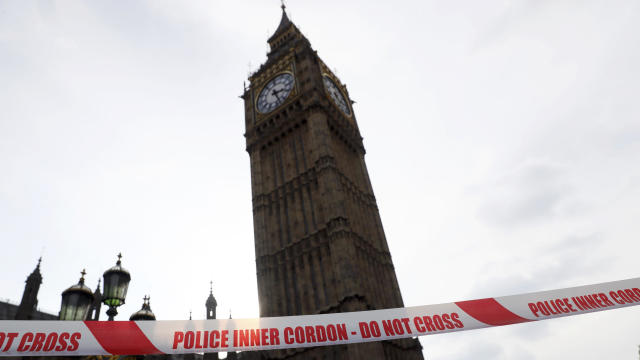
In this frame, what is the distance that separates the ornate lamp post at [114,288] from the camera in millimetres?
8613

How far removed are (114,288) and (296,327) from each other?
3866mm

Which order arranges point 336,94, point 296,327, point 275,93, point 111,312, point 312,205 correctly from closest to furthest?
1. point 296,327
2. point 111,312
3. point 312,205
4. point 275,93
5. point 336,94

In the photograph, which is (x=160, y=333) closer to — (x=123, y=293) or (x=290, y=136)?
(x=123, y=293)

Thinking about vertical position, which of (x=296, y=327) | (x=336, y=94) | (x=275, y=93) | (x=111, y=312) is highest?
(x=336, y=94)

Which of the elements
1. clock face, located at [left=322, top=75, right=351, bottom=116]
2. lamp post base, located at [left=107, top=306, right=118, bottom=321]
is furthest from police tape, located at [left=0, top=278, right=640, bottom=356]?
clock face, located at [left=322, top=75, right=351, bottom=116]

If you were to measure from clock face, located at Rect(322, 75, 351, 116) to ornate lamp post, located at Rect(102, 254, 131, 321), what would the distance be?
1542 inches

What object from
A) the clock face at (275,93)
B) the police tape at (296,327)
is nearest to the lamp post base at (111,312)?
the police tape at (296,327)

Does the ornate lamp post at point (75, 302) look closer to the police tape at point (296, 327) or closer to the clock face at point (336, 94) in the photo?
the police tape at point (296, 327)

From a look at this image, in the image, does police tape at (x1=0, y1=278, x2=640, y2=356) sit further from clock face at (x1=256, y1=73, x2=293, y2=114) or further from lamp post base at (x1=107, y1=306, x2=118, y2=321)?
clock face at (x1=256, y1=73, x2=293, y2=114)

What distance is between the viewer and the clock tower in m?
32.1

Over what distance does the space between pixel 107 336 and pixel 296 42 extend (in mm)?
46061

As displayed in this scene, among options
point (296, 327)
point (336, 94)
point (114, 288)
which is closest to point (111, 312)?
point (114, 288)

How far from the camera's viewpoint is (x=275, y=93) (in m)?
46.2

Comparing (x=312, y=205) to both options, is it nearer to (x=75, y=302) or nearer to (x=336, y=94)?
(x=336, y=94)
